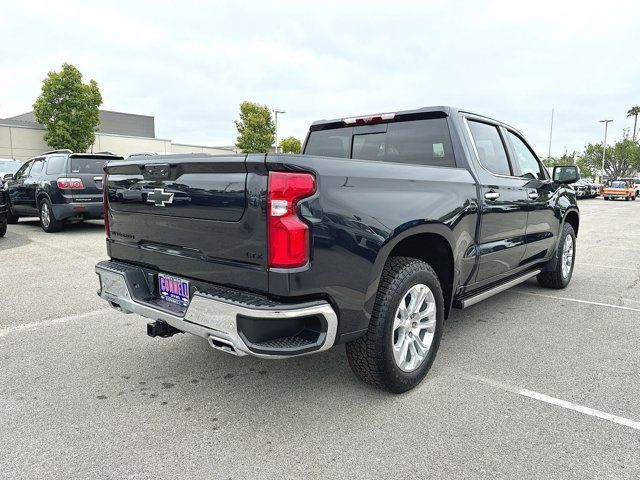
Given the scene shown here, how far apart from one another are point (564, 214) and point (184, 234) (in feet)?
14.6

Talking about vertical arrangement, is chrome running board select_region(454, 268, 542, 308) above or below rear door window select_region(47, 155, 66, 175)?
below

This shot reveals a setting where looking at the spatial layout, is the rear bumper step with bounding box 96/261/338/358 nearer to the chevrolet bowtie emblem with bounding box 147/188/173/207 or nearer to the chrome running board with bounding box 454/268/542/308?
the chevrolet bowtie emblem with bounding box 147/188/173/207

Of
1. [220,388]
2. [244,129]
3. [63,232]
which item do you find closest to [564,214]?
[220,388]

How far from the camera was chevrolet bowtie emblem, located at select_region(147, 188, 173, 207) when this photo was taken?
2.77 meters

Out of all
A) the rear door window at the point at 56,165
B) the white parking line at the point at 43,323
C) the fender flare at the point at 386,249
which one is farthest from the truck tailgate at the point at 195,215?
the rear door window at the point at 56,165

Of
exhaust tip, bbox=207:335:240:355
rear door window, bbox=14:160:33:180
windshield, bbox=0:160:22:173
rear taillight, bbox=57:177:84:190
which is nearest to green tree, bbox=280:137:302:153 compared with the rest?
windshield, bbox=0:160:22:173

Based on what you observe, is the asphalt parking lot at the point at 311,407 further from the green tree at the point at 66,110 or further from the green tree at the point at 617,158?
the green tree at the point at 617,158

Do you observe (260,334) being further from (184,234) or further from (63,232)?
(63,232)

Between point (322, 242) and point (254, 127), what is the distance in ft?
128

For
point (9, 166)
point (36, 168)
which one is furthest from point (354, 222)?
point (9, 166)

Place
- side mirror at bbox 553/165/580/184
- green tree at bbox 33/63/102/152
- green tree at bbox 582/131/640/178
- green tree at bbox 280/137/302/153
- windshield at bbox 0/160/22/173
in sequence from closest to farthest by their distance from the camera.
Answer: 1. side mirror at bbox 553/165/580/184
2. windshield at bbox 0/160/22/173
3. green tree at bbox 33/63/102/152
4. green tree at bbox 280/137/302/153
5. green tree at bbox 582/131/640/178

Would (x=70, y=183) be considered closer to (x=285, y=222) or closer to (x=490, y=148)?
(x=490, y=148)

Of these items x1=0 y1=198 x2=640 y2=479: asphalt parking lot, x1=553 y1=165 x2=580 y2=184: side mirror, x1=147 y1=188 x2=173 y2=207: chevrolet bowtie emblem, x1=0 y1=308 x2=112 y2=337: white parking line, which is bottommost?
x1=0 y1=198 x2=640 y2=479: asphalt parking lot

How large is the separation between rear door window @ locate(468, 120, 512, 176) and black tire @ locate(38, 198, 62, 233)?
8714 mm
